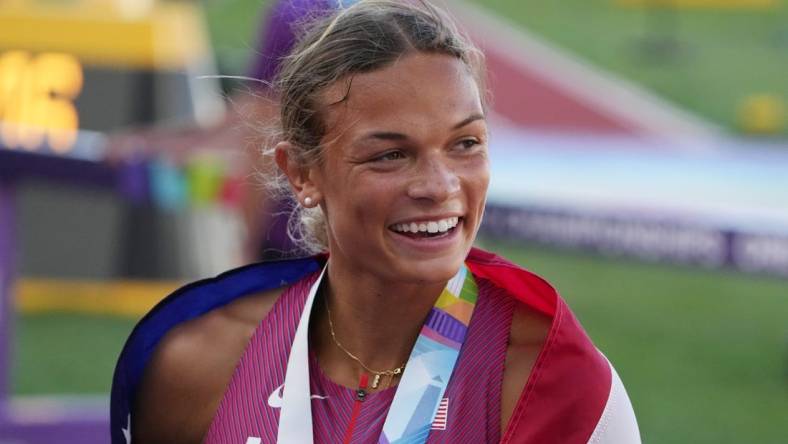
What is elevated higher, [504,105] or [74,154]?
[504,105]

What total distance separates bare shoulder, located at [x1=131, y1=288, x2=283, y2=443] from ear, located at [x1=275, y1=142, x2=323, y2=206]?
0.19m

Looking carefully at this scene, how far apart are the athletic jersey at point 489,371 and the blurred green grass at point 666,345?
10.9 feet

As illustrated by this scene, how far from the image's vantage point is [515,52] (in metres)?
12.4

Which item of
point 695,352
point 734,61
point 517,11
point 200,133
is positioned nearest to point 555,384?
point 200,133

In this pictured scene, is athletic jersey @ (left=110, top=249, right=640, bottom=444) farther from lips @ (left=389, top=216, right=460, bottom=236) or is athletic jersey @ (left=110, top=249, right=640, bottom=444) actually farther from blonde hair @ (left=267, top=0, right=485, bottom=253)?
blonde hair @ (left=267, top=0, right=485, bottom=253)

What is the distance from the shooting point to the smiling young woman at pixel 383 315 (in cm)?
183

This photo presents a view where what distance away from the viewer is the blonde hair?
1.90 meters

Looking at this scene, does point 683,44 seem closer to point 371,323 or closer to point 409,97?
point 371,323

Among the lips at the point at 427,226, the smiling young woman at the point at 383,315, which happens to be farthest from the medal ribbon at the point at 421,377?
the lips at the point at 427,226

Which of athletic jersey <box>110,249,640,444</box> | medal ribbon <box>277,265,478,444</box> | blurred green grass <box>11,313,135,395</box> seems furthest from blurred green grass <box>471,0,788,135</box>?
medal ribbon <box>277,265,478,444</box>

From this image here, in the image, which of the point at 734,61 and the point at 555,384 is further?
the point at 734,61

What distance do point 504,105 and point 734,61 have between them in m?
5.16

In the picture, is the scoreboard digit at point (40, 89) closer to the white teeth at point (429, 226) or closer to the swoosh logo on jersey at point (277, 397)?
the swoosh logo on jersey at point (277, 397)

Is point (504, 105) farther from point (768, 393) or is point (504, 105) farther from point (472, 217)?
point (472, 217)
